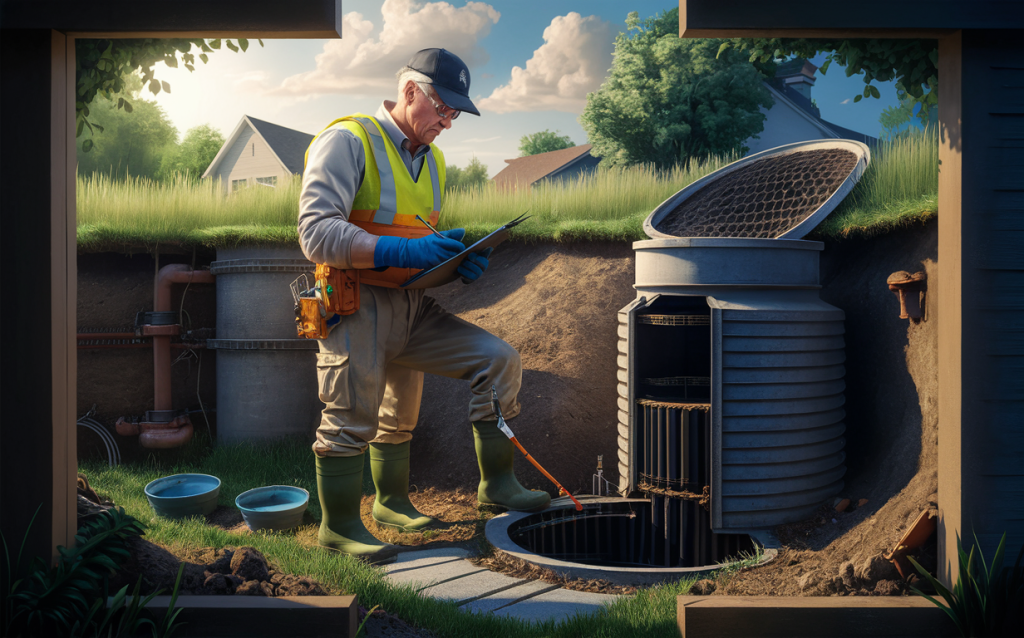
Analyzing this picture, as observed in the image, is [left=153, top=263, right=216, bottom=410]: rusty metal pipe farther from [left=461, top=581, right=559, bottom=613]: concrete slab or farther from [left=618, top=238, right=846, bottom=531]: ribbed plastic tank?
[left=461, top=581, right=559, bottom=613]: concrete slab

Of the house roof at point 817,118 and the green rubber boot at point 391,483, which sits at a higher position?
the house roof at point 817,118

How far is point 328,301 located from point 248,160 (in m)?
24.8

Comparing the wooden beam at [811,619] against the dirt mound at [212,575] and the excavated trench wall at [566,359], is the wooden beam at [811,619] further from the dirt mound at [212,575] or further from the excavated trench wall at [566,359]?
the dirt mound at [212,575]

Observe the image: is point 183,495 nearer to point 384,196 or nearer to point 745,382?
point 384,196

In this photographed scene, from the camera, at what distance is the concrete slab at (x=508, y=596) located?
317cm

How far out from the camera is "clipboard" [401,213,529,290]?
3.37 metres

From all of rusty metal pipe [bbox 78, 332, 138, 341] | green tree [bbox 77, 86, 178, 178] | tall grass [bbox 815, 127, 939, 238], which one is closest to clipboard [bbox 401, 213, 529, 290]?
tall grass [bbox 815, 127, 939, 238]

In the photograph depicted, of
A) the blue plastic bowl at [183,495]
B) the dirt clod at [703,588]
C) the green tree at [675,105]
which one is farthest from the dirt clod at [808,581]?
the green tree at [675,105]

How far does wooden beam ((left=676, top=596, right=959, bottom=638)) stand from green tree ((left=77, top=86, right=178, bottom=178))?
37.7m

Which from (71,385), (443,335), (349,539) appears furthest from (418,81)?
(349,539)

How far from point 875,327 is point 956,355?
6.25 ft

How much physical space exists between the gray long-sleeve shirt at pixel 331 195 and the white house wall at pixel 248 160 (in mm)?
22111

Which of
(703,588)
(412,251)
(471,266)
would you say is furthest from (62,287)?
(703,588)

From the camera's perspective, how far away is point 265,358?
5.95 m
